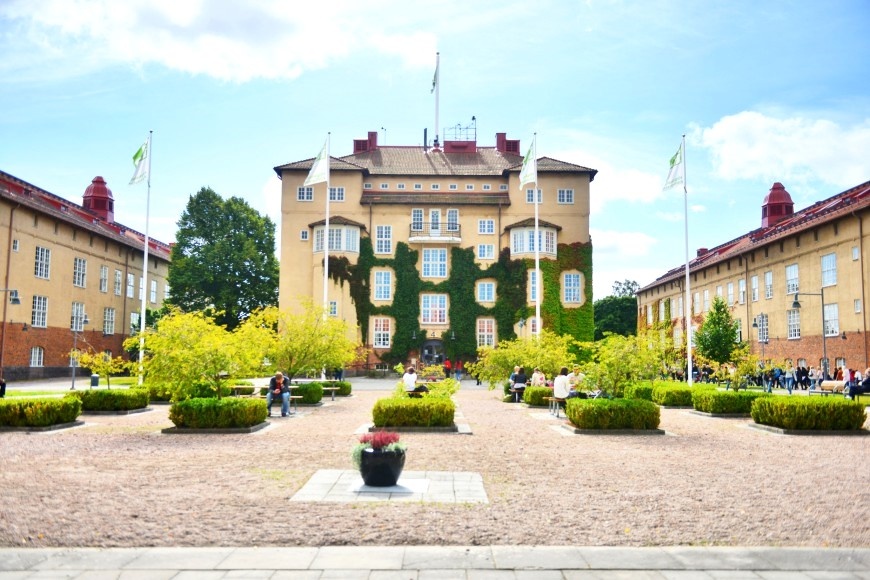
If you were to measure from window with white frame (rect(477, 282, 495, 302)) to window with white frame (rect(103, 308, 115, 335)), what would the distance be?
30427mm

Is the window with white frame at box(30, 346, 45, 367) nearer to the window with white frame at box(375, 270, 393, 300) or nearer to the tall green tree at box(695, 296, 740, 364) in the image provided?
the window with white frame at box(375, 270, 393, 300)

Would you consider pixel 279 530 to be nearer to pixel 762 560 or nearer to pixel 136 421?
pixel 762 560

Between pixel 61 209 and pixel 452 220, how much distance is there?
106 feet

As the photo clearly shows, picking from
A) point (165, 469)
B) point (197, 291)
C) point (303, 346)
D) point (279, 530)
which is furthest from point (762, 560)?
point (197, 291)

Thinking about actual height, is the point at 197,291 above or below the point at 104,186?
below

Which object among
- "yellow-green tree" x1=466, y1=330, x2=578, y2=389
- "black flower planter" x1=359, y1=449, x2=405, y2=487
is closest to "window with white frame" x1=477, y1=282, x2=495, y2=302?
"yellow-green tree" x1=466, y1=330, x2=578, y2=389

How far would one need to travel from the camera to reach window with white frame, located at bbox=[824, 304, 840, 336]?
144ft

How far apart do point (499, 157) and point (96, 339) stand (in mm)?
37088

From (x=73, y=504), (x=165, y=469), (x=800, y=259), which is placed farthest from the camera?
(x=800, y=259)

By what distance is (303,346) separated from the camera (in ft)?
96.2

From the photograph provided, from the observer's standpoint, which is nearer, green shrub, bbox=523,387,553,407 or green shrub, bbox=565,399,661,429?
green shrub, bbox=565,399,661,429

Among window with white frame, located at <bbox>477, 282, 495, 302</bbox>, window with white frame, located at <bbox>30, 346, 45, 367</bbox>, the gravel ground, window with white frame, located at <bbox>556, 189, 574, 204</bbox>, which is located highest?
window with white frame, located at <bbox>556, 189, 574, 204</bbox>

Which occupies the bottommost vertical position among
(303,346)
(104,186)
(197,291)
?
(303,346)

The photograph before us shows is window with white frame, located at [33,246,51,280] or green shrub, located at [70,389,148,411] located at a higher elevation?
window with white frame, located at [33,246,51,280]
